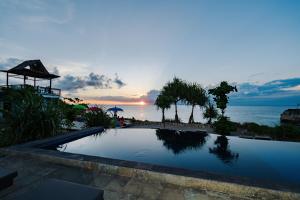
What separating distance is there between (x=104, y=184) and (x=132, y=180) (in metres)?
0.48

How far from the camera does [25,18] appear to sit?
8.91 m

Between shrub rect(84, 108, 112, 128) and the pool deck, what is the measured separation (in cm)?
686

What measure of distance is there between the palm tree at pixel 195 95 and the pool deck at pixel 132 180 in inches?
833

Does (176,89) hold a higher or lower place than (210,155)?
higher

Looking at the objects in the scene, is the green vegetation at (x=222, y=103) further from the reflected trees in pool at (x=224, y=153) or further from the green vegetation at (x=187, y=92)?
the green vegetation at (x=187, y=92)

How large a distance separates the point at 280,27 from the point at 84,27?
38.1ft

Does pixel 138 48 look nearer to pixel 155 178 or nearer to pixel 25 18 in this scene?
pixel 25 18

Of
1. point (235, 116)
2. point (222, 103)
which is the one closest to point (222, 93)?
point (222, 103)

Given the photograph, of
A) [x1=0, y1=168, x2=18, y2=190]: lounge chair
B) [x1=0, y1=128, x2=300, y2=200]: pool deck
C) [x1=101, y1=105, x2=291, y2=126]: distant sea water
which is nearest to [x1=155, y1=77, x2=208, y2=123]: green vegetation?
[x1=101, y1=105, x2=291, y2=126]: distant sea water

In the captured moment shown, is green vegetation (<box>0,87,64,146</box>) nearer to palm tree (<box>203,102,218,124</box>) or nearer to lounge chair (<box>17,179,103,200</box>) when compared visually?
lounge chair (<box>17,179,103,200</box>)

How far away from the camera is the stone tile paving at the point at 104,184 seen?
2.54 m

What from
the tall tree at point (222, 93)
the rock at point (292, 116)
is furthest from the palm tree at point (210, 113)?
the rock at point (292, 116)

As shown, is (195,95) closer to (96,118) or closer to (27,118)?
(96,118)

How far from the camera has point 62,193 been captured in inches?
67.4
